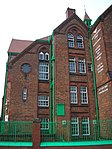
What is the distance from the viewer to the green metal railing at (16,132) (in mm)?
13828

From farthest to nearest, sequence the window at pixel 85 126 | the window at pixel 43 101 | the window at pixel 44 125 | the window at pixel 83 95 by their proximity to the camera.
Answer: the window at pixel 43 101 → the window at pixel 83 95 → the window at pixel 44 125 → the window at pixel 85 126

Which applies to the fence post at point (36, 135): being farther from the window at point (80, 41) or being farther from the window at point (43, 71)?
the window at point (80, 41)

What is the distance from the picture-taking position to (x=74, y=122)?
59.9 ft

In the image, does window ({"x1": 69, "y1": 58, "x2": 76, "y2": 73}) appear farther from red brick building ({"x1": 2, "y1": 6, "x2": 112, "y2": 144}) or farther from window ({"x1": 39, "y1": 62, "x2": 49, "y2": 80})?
window ({"x1": 39, "y1": 62, "x2": 49, "y2": 80})

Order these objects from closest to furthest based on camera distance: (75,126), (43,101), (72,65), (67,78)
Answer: (75,126), (67,78), (43,101), (72,65)

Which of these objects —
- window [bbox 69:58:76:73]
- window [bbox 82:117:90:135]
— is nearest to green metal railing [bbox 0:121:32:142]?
window [bbox 82:117:90:135]

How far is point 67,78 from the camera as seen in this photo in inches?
759

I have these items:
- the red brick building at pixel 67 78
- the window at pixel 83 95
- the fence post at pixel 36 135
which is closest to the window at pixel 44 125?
the red brick building at pixel 67 78

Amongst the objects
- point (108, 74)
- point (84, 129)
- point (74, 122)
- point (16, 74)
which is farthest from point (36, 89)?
point (108, 74)

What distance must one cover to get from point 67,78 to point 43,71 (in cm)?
365

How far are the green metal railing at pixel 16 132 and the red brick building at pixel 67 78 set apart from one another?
355 cm

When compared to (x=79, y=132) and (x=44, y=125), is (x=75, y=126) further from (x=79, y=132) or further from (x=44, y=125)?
(x=44, y=125)

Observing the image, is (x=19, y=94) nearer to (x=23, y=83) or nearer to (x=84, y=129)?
(x=23, y=83)

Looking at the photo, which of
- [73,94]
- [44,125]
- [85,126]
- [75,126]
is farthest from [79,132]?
[73,94]
